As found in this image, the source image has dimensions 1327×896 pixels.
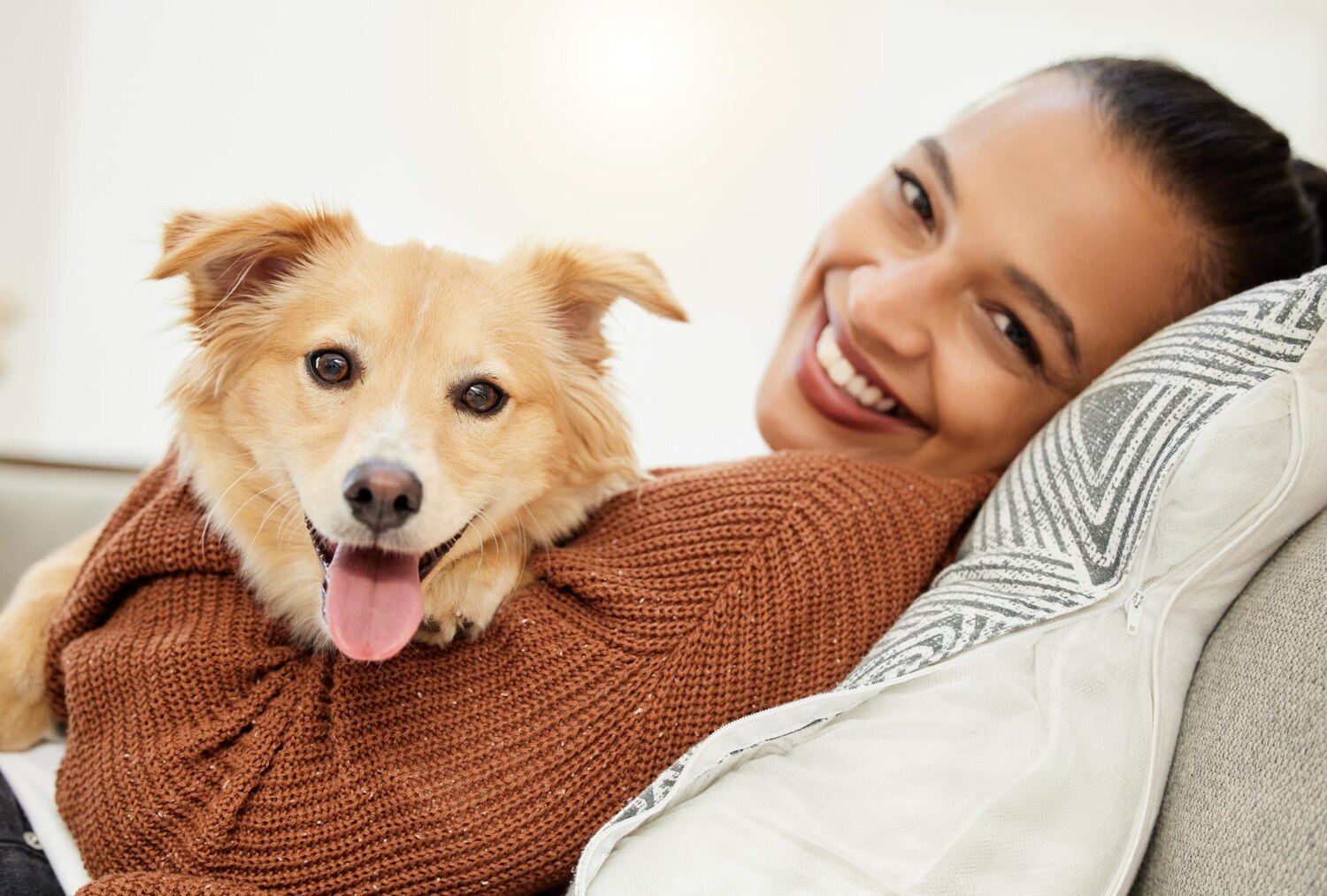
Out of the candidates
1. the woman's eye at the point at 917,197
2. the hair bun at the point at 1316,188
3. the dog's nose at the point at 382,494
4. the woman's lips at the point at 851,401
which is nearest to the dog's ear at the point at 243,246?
the dog's nose at the point at 382,494

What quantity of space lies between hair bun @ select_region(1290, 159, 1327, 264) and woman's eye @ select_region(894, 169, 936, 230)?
0.66m

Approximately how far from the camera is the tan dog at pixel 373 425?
4.02ft

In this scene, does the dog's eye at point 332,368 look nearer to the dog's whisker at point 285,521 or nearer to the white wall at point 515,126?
the dog's whisker at point 285,521

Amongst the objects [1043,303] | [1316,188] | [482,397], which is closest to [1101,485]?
[1043,303]

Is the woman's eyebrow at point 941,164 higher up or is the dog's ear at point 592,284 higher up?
the woman's eyebrow at point 941,164

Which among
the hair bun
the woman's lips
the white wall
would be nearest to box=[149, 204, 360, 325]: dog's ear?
the woman's lips

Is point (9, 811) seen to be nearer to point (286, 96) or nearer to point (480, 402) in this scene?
point (480, 402)

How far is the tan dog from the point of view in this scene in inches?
48.3

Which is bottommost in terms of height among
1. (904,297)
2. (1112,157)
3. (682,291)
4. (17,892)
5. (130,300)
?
(17,892)

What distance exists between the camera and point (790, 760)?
43.8 inches

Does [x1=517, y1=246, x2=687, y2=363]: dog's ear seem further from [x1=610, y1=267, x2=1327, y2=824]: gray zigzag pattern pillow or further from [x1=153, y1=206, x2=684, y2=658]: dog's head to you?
[x1=610, y1=267, x2=1327, y2=824]: gray zigzag pattern pillow

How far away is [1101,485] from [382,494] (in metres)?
0.92

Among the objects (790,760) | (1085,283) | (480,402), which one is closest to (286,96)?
(480,402)

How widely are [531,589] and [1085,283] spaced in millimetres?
1036
